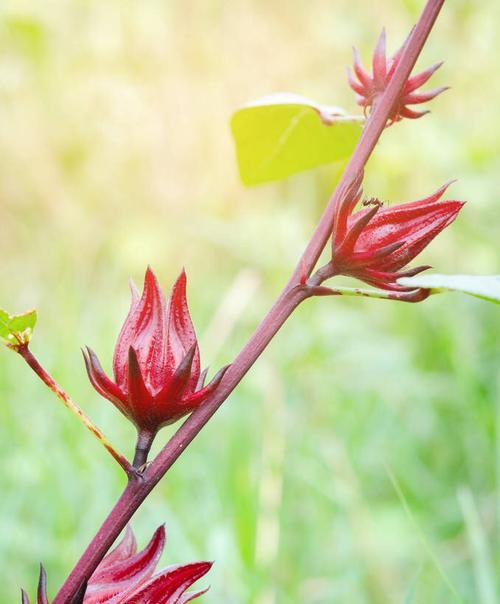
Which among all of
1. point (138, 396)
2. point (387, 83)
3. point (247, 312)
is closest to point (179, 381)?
point (138, 396)

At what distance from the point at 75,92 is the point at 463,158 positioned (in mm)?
1722

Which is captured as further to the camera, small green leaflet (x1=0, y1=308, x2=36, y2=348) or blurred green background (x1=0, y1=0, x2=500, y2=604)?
blurred green background (x1=0, y1=0, x2=500, y2=604)

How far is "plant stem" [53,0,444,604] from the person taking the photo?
319 mm

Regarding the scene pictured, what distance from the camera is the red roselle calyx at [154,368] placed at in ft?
1.07

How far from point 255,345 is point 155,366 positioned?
0.04 meters

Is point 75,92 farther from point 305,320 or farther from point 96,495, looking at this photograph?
point 96,495

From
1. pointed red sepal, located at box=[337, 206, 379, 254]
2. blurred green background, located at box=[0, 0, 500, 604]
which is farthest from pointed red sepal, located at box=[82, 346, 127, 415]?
blurred green background, located at box=[0, 0, 500, 604]

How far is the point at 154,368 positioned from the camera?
346 mm

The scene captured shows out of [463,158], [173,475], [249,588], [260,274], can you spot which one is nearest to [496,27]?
[463,158]

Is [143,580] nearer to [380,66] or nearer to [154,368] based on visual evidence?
[154,368]

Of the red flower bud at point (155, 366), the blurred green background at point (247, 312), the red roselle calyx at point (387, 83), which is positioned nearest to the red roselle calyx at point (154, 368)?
the red flower bud at point (155, 366)

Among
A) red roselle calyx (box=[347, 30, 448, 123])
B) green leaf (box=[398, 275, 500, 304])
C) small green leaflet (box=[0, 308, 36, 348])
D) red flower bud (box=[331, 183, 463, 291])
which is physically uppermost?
red roselle calyx (box=[347, 30, 448, 123])

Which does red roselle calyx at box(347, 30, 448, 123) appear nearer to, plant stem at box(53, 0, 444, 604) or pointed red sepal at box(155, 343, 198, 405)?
plant stem at box(53, 0, 444, 604)

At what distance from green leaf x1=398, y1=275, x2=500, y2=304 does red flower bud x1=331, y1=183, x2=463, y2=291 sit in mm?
29
